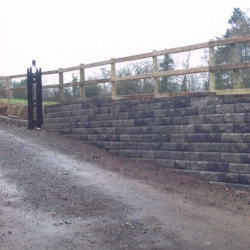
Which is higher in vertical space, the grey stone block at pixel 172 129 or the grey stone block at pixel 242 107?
the grey stone block at pixel 242 107

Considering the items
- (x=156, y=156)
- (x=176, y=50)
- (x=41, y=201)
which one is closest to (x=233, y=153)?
(x=156, y=156)

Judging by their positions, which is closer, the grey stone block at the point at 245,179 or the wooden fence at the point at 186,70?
the grey stone block at the point at 245,179

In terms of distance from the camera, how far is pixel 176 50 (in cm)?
925

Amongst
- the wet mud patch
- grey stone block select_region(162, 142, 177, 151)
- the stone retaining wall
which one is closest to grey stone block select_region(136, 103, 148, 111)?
the stone retaining wall

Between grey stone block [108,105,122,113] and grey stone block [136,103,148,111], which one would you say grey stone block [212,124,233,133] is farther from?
grey stone block [108,105,122,113]

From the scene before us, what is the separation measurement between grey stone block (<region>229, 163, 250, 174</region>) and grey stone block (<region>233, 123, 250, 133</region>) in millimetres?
632

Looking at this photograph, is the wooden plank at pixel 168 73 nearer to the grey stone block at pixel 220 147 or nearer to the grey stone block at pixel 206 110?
the grey stone block at pixel 206 110

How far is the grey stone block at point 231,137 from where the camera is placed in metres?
7.51

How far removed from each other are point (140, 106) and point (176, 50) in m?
1.67

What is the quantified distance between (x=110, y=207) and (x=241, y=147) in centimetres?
289

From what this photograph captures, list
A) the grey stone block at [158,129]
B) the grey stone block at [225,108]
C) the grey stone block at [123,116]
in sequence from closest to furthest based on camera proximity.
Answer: the grey stone block at [225,108]
the grey stone block at [158,129]
the grey stone block at [123,116]

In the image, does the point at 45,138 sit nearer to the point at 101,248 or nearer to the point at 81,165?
the point at 81,165

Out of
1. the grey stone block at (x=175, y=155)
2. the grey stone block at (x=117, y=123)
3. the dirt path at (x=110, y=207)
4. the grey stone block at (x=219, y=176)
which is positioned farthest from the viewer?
the grey stone block at (x=117, y=123)

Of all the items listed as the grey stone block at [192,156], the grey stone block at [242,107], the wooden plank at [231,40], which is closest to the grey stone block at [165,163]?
the grey stone block at [192,156]
